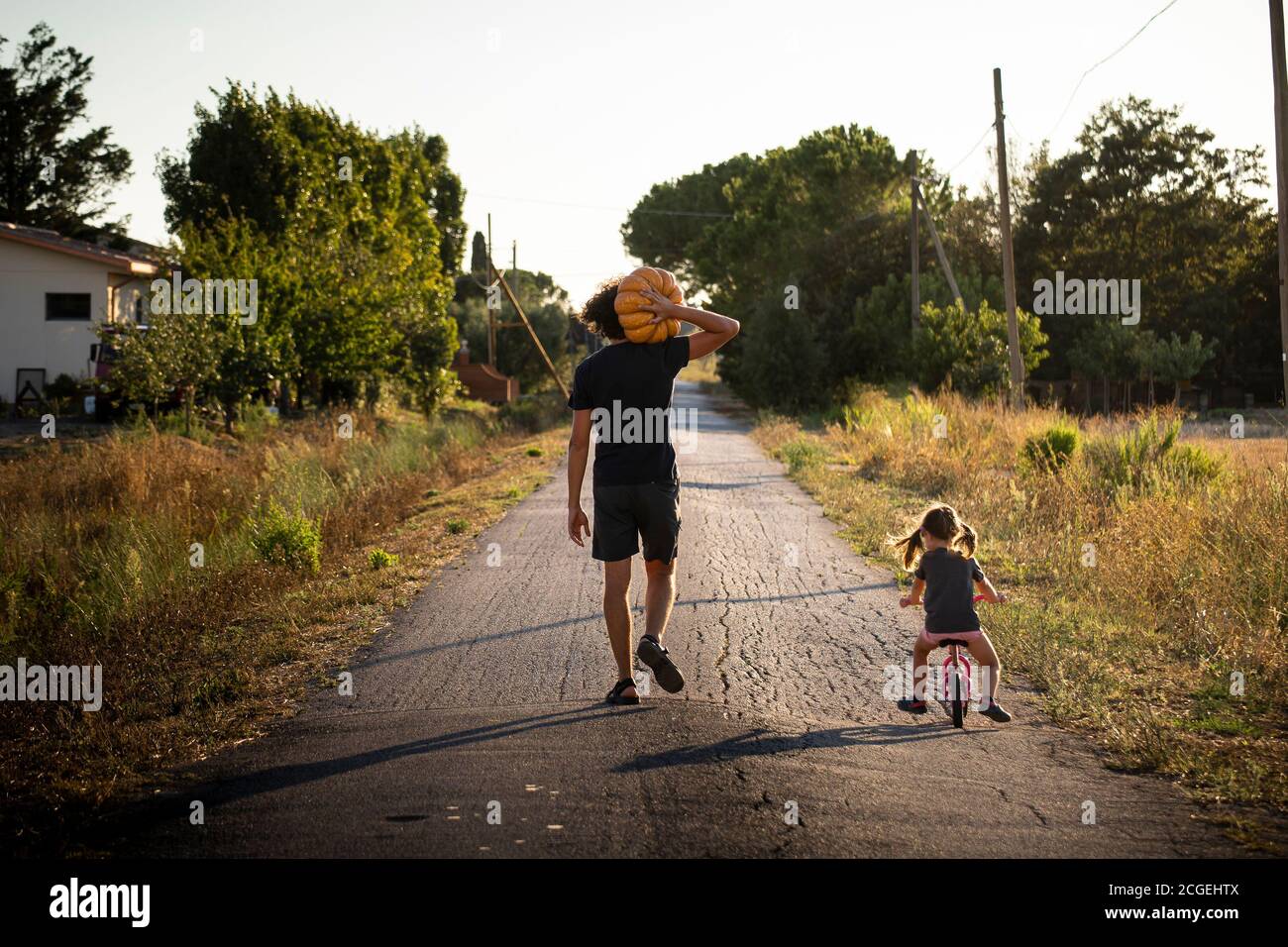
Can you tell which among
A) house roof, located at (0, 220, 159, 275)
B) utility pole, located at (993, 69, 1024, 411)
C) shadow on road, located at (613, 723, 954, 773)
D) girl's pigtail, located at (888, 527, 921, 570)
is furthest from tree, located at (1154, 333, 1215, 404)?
shadow on road, located at (613, 723, 954, 773)

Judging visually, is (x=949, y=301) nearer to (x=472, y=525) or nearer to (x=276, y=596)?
(x=472, y=525)

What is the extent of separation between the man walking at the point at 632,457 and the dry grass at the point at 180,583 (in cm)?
185

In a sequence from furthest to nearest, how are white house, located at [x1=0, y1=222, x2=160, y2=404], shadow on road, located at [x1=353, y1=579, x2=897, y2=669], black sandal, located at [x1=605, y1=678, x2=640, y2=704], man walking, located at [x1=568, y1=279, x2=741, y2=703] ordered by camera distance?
white house, located at [x1=0, y1=222, x2=160, y2=404] < shadow on road, located at [x1=353, y1=579, x2=897, y2=669] < black sandal, located at [x1=605, y1=678, x2=640, y2=704] < man walking, located at [x1=568, y1=279, x2=741, y2=703]

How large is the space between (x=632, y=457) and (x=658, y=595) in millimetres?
750

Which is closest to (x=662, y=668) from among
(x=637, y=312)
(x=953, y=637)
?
(x=953, y=637)

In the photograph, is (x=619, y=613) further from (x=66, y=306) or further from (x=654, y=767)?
(x=66, y=306)

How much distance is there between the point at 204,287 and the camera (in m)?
24.2

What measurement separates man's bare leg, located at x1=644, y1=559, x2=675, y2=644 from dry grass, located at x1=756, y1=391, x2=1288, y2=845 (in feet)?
6.73

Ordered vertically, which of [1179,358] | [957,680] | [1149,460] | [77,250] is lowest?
[957,680]

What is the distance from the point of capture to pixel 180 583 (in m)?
9.44

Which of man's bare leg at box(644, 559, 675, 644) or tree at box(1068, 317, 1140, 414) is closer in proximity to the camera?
man's bare leg at box(644, 559, 675, 644)

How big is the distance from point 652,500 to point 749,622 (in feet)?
8.15

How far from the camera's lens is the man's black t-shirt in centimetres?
577

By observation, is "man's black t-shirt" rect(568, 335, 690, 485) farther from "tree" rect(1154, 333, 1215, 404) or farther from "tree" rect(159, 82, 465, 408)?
"tree" rect(1154, 333, 1215, 404)
